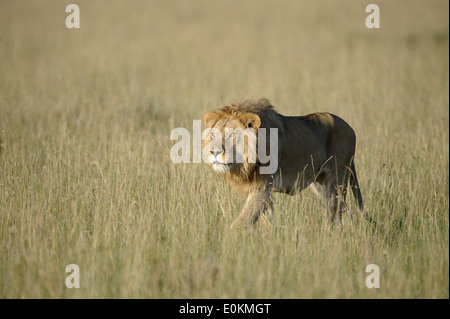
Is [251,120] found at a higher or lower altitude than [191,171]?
higher

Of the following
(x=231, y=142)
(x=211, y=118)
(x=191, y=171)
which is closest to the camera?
(x=231, y=142)

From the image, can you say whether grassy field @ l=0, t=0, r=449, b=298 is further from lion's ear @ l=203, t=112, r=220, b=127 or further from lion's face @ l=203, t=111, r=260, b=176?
lion's ear @ l=203, t=112, r=220, b=127

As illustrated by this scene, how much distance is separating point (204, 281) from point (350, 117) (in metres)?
6.43

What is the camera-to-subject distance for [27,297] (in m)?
4.16

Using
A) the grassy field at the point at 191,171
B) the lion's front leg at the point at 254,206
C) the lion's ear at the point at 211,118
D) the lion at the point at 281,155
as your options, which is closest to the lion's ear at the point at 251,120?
the lion at the point at 281,155

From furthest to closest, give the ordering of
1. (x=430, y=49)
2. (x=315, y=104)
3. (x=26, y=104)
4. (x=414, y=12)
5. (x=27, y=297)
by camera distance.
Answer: (x=414, y=12)
(x=430, y=49)
(x=315, y=104)
(x=26, y=104)
(x=27, y=297)

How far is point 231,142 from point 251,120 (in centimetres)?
29

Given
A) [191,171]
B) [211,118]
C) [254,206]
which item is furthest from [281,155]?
[191,171]

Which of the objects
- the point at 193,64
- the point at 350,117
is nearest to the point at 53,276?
the point at 350,117

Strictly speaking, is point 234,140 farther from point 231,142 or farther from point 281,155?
point 281,155

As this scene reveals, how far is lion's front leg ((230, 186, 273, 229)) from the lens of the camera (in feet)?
17.3

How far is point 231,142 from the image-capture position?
520 cm

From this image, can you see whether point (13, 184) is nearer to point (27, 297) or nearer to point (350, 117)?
point (27, 297)

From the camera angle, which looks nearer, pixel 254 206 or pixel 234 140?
pixel 234 140
